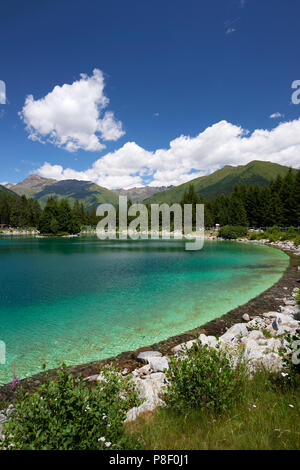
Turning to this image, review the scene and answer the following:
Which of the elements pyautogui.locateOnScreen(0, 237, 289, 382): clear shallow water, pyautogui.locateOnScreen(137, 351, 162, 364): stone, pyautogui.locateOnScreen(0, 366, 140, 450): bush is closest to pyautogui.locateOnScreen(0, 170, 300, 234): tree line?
pyautogui.locateOnScreen(0, 237, 289, 382): clear shallow water

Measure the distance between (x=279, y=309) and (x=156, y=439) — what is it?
14.3 metres

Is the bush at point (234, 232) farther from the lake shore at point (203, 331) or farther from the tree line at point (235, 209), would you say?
the lake shore at point (203, 331)

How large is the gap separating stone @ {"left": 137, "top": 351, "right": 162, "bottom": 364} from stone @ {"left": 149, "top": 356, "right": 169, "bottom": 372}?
463 mm

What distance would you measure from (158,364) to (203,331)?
4602mm

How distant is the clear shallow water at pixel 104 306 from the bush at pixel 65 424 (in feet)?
23.1

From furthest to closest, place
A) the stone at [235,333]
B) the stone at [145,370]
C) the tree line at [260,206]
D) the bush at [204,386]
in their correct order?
1. the tree line at [260,206]
2. the stone at [235,333]
3. the stone at [145,370]
4. the bush at [204,386]

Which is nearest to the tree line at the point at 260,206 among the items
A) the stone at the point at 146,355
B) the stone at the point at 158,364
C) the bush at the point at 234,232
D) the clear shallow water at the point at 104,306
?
the bush at the point at 234,232

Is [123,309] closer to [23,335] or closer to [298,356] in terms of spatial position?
[23,335]

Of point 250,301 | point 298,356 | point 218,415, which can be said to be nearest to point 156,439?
point 218,415

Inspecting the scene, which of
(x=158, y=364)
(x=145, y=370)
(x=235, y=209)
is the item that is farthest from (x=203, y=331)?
(x=235, y=209)

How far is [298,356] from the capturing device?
4.91 m

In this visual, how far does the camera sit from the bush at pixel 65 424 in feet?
10.9

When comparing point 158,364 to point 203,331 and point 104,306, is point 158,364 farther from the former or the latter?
point 104,306

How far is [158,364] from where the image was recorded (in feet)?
29.8
